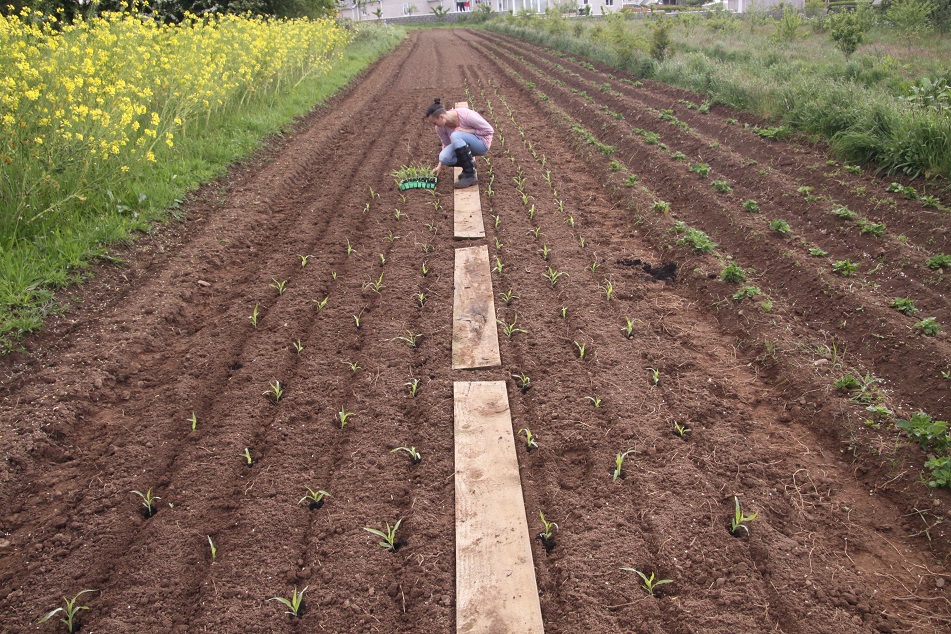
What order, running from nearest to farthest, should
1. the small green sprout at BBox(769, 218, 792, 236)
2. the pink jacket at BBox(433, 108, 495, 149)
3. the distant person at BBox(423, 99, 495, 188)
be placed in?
the small green sprout at BBox(769, 218, 792, 236), the distant person at BBox(423, 99, 495, 188), the pink jacket at BBox(433, 108, 495, 149)

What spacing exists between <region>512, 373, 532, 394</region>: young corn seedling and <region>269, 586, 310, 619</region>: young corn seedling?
6.27 ft

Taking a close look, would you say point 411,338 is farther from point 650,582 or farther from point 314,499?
point 650,582

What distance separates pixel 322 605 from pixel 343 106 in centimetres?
1171

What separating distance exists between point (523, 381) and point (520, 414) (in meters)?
0.35

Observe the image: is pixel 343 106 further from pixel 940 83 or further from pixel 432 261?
pixel 940 83

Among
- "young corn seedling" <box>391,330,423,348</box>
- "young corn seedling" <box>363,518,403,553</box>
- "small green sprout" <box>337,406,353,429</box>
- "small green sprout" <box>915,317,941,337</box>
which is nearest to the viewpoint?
"young corn seedling" <box>363,518,403,553</box>

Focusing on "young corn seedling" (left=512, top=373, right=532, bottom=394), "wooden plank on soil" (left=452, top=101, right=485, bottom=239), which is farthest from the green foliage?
"young corn seedling" (left=512, top=373, right=532, bottom=394)

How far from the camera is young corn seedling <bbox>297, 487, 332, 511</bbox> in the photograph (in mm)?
3045

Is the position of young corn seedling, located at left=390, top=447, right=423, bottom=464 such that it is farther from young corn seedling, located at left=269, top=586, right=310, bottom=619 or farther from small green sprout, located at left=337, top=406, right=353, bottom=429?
young corn seedling, located at left=269, top=586, right=310, bottom=619

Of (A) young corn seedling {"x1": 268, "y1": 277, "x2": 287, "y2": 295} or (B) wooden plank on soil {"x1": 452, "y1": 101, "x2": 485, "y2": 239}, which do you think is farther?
(B) wooden plank on soil {"x1": 452, "y1": 101, "x2": 485, "y2": 239}

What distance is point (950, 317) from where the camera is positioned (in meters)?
4.28

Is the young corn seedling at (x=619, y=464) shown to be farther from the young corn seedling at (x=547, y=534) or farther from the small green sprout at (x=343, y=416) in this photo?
the small green sprout at (x=343, y=416)

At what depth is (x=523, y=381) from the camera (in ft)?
13.0

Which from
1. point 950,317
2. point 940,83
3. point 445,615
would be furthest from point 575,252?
point 940,83
